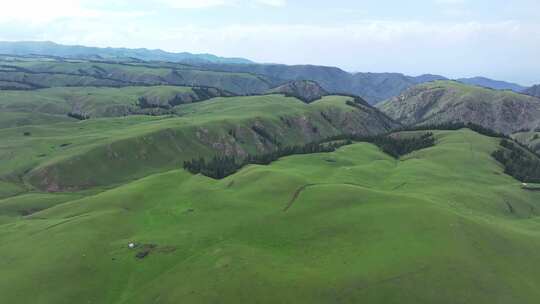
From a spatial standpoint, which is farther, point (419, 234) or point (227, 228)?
point (227, 228)

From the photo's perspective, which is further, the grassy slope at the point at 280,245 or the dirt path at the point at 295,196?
the dirt path at the point at 295,196

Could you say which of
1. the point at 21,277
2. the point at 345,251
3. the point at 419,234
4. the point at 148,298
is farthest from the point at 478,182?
the point at 21,277

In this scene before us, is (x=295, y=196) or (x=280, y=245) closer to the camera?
(x=280, y=245)

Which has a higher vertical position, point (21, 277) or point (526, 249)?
point (526, 249)

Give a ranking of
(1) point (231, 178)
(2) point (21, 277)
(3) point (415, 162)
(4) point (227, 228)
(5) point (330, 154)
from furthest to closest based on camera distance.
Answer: (5) point (330, 154), (3) point (415, 162), (1) point (231, 178), (4) point (227, 228), (2) point (21, 277)

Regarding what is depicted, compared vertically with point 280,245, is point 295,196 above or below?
above

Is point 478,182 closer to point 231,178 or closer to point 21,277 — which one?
point 231,178

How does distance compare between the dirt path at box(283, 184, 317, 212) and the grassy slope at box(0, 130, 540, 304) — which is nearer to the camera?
the grassy slope at box(0, 130, 540, 304)

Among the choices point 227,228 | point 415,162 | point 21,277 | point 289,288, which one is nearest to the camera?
point 289,288
